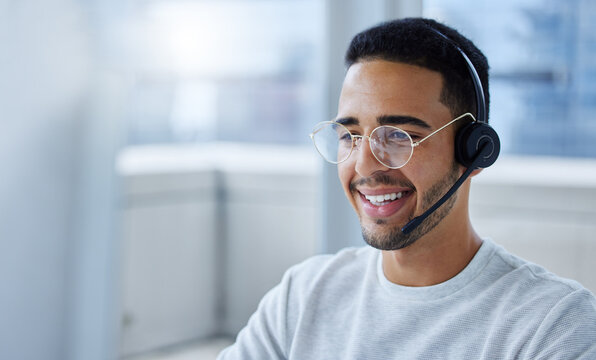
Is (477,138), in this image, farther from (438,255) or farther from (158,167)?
(158,167)

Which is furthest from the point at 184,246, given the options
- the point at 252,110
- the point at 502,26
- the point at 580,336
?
the point at 580,336

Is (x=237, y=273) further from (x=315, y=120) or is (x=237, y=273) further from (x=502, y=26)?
(x=502, y=26)

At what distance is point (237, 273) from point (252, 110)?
1.90 ft

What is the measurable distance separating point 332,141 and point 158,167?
1.16m

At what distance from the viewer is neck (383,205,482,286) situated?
1.15 metres

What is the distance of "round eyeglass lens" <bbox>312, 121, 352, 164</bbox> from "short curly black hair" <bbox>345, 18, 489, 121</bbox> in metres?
0.16

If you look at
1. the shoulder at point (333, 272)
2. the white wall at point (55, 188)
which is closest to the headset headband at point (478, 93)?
the shoulder at point (333, 272)

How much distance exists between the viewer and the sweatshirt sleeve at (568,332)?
925mm

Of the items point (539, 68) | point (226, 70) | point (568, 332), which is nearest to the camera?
point (568, 332)

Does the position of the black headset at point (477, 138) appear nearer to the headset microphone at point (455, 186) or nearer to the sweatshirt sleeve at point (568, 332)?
the headset microphone at point (455, 186)

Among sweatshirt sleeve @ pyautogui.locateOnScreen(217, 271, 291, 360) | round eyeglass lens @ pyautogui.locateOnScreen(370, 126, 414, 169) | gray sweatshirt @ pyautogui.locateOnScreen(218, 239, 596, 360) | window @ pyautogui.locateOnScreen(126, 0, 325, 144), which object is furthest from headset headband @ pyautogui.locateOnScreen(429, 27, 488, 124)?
window @ pyautogui.locateOnScreen(126, 0, 325, 144)

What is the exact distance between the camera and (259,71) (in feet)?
6.68

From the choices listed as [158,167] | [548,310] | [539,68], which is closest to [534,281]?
[548,310]

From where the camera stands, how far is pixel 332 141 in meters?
1.27
